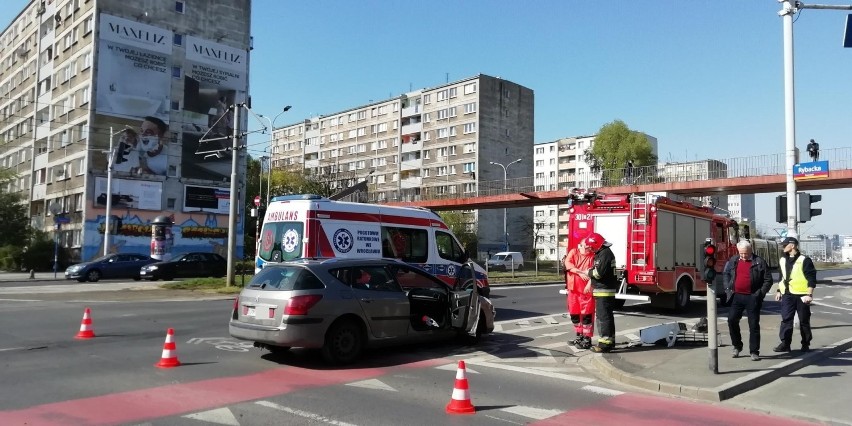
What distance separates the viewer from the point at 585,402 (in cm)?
720

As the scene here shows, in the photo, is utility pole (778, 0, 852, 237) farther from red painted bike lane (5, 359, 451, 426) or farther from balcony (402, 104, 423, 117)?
balcony (402, 104, 423, 117)

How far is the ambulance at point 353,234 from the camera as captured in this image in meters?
12.8

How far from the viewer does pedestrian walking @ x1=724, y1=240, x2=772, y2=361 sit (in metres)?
9.40

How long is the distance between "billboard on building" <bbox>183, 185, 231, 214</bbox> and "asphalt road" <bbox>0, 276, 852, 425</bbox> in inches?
1574

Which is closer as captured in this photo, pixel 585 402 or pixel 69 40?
pixel 585 402

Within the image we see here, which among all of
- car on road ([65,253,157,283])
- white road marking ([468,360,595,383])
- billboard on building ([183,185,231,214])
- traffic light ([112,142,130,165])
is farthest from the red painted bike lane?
billboard on building ([183,185,231,214])

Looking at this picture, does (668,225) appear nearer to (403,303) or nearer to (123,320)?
(403,303)

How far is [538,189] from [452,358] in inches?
1708

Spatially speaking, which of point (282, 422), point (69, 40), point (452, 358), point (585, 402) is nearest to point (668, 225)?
point (452, 358)

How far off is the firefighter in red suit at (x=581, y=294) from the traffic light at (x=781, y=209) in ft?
20.2

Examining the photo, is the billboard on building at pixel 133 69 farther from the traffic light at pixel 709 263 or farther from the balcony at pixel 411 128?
the traffic light at pixel 709 263

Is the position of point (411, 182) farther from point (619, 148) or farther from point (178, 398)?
point (178, 398)

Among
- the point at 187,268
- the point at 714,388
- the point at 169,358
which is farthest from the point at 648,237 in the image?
the point at 187,268

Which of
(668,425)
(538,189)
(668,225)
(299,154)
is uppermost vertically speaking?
(299,154)
